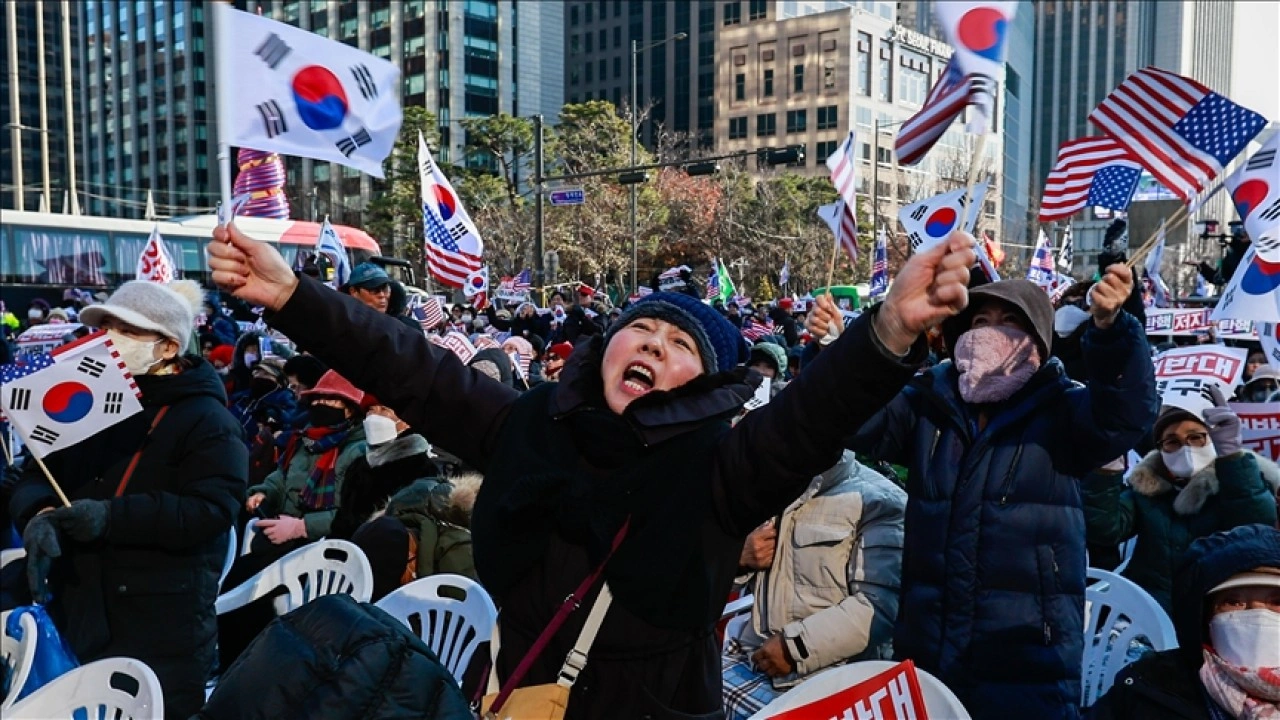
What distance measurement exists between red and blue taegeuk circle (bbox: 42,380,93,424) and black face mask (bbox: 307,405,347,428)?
63.8 inches

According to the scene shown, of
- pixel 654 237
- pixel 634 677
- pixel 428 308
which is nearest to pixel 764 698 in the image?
pixel 634 677

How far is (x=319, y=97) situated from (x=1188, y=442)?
361 centimetres

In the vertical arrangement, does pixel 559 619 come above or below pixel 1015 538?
above

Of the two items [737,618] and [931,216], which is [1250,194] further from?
[931,216]

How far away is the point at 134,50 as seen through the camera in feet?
302

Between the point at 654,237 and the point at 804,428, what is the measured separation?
46065 mm

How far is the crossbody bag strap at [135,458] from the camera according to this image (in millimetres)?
3365

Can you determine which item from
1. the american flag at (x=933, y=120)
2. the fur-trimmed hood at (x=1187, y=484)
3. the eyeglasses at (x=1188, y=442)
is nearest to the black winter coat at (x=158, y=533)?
the american flag at (x=933, y=120)

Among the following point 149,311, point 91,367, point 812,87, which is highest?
point 812,87

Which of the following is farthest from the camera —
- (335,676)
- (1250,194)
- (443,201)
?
(443,201)

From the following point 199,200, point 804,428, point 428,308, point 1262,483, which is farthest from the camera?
point 199,200

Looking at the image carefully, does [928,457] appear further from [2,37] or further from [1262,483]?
[2,37]

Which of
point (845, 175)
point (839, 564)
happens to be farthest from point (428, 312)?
point (839, 564)

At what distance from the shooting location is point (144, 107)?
9081 cm
